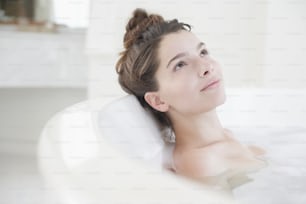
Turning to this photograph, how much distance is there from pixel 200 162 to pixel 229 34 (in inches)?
11.6

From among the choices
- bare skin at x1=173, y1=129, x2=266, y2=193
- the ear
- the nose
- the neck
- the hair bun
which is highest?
the hair bun

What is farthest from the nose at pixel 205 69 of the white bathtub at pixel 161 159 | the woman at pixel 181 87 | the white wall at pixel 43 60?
the white wall at pixel 43 60

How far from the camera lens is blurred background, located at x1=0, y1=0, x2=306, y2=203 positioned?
0.76 metres

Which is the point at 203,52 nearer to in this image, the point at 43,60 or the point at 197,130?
the point at 197,130

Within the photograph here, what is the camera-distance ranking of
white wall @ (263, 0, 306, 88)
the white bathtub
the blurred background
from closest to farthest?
the white bathtub → the blurred background → white wall @ (263, 0, 306, 88)

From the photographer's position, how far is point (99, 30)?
2.62ft

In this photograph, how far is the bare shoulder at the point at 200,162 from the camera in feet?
2.57

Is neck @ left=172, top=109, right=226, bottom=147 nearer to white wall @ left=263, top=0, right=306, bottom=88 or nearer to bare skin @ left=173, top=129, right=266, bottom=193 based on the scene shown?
bare skin @ left=173, top=129, right=266, bottom=193

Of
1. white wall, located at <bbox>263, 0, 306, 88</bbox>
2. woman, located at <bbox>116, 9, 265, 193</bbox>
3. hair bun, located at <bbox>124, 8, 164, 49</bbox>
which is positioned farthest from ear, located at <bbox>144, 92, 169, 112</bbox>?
white wall, located at <bbox>263, 0, 306, 88</bbox>

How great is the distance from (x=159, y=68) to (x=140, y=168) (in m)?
0.23

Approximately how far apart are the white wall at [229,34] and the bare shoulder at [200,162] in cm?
17

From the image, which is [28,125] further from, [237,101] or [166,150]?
[237,101]

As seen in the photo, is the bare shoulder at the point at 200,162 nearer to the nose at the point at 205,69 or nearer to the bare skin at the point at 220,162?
the bare skin at the point at 220,162

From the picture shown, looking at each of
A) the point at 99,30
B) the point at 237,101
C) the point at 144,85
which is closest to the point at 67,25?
the point at 99,30
